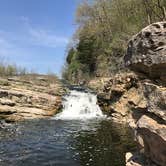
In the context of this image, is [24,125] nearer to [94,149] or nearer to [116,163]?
[94,149]

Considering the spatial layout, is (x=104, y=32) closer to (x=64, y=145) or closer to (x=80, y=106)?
(x=80, y=106)

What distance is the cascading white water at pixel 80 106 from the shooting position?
126 feet

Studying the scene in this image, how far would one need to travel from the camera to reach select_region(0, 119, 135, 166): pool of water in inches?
657

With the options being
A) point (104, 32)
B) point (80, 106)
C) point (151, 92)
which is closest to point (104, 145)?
point (151, 92)

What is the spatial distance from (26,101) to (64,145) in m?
16.9

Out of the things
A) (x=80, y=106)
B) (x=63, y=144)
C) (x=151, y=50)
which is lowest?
(x=63, y=144)

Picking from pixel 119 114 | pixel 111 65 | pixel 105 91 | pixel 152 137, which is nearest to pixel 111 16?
pixel 111 65

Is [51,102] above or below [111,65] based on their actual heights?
below

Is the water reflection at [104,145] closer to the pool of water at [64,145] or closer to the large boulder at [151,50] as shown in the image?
the pool of water at [64,145]

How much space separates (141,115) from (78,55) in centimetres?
6456

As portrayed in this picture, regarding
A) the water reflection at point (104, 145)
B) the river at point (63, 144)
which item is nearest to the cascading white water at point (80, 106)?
the river at point (63, 144)

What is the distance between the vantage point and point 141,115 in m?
12.7

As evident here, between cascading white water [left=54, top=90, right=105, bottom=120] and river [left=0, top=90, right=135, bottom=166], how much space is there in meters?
6.48

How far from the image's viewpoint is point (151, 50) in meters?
11.5
